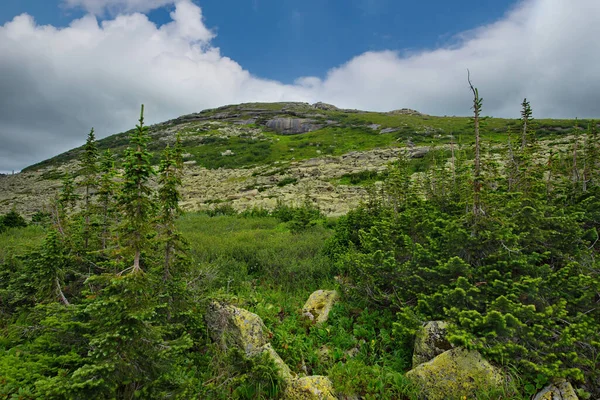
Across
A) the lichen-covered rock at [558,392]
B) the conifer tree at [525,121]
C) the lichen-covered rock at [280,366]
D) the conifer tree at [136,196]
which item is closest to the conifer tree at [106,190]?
the conifer tree at [136,196]

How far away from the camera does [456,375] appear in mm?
4141

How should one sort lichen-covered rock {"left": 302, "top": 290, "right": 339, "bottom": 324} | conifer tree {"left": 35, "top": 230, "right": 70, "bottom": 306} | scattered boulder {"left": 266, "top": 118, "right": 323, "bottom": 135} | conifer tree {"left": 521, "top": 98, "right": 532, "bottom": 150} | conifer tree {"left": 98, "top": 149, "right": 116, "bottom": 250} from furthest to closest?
scattered boulder {"left": 266, "top": 118, "right": 323, "bottom": 135} < conifer tree {"left": 521, "top": 98, "right": 532, "bottom": 150} < lichen-covered rock {"left": 302, "top": 290, "right": 339, "bottom": 324} < conifer tree {"left": 98, "top": 149, "right": 116, "bottom": 250} < conifer tree {"left": 35, "top": 230, "right": 70, "bottom": 306}

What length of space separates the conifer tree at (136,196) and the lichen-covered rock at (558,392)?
583 centimetres

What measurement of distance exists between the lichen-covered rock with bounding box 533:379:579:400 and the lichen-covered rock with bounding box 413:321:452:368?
1175 mm

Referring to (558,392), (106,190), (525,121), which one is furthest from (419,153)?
(106,190)

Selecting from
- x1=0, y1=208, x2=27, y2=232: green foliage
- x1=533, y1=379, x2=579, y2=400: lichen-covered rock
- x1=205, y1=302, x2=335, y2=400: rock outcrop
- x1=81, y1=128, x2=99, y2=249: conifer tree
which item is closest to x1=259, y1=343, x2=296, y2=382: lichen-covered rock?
x1=205, y1=302, x2=335, y2=400: rock outcrop

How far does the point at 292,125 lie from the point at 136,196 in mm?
87233

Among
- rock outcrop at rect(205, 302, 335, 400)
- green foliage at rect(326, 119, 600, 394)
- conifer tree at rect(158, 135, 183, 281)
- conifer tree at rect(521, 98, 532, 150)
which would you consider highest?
conifer tree at rect(521, 98, 532, 150)

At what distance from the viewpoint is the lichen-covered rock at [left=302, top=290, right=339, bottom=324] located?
6.70 meters

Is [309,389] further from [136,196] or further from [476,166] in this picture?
[476,166]

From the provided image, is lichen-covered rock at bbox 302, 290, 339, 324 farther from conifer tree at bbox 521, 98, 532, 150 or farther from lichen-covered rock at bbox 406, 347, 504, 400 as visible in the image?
conifer tree at bbox 521, 98, 532, 150

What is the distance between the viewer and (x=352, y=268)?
23.7ft

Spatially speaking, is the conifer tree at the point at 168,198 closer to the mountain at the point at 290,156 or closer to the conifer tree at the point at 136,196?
the conifer tree at the point at 136,196

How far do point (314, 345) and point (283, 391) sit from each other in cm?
160
